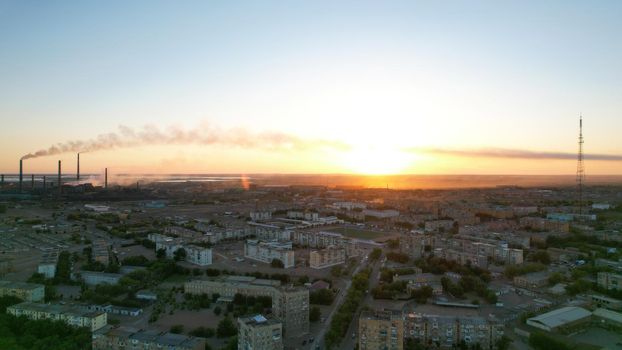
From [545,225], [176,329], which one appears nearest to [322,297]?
[176,329]

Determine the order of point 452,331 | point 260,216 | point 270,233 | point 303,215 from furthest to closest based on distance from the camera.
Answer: point 303,215
point 260,216
point 270,233
point 452,331

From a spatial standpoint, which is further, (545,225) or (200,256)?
(545,225)

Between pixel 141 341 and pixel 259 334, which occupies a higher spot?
pixel 259 334

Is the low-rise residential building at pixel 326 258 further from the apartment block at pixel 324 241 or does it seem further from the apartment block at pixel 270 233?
the apartment block at pixel 270 233

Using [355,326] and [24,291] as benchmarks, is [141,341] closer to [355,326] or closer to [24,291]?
[355,326]

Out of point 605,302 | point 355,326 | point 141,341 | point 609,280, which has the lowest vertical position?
point 355,326

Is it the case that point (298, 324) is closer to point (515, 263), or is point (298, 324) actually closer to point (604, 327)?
point (604, 327)

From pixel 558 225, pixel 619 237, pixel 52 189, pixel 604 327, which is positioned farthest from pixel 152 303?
pixel 52 189
